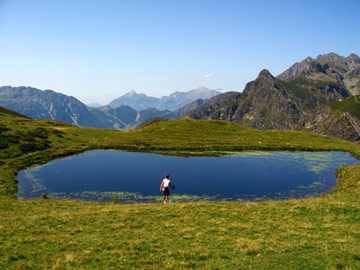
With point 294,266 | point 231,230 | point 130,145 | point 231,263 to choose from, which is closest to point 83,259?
point 231,263

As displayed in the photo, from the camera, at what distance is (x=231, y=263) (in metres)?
15.8

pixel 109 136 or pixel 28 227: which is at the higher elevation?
pixel 109 136

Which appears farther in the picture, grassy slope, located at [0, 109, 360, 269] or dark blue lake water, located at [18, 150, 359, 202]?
dark blue lake water, located at [18, 150, 359, 202]

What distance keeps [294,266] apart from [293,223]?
8.28 meters

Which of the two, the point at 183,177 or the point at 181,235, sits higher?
the point at 183,177

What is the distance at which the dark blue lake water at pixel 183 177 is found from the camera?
36.2 meters

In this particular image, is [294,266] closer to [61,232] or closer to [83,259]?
[83,259]

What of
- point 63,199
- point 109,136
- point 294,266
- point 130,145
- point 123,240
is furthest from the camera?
point 109,136

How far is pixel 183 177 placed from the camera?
44812 millimetres

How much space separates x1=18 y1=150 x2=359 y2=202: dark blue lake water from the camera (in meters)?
36.2

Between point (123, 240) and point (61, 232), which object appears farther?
point (61, 232)

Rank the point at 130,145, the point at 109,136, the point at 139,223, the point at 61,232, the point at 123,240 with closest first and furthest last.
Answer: the point at 123,240
the point at 61,232
the point at 139,223
the point at 130,145
the point at 109,136

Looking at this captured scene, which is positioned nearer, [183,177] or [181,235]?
[181,235]

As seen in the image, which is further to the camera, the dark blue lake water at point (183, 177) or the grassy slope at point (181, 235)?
the dark blue lake water at point (183, 177)
